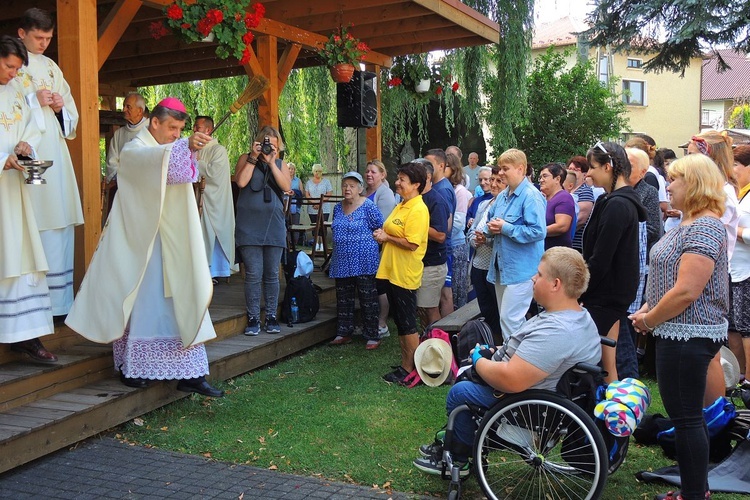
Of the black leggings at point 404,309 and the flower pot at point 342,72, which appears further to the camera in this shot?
the flower pot at point 342,72

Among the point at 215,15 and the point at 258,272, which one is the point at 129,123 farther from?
the point at 258,272

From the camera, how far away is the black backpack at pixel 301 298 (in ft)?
24.1

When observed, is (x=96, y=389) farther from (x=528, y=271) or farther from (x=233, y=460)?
(x=528, y=271)

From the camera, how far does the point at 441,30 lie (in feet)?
30.2

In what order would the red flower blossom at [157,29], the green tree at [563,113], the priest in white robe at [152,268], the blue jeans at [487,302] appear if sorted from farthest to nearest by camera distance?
the green tree at [563,113], the red flower blossom at [157,29], the blue jeans at [487,302], the priest in white robe at [152,268]

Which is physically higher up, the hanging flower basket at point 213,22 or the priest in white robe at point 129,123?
the hanging flower basket at point 213,22

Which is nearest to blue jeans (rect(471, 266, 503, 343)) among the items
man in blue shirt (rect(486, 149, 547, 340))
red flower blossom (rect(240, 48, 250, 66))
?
man in blue shirt (rect(486, 149, 547, 340))

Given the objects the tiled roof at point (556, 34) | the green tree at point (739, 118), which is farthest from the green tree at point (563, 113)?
the tiled roof at point (556, 34)

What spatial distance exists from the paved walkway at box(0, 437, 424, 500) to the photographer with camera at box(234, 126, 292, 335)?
230 cm

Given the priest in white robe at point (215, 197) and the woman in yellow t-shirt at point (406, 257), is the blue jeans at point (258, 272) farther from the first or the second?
the priest in white robe at point (215, 197)

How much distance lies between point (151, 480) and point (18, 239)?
171 centimetres

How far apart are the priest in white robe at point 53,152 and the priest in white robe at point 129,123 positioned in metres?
1.85

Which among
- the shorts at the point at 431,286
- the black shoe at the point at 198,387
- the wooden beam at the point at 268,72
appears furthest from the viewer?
the wooden beam at the point at 268,72

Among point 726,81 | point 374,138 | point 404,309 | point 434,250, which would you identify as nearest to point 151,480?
point 404,309
